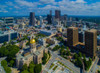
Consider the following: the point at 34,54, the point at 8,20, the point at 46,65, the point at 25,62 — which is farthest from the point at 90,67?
the point at 8,20

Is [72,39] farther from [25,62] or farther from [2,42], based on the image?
[2,42]

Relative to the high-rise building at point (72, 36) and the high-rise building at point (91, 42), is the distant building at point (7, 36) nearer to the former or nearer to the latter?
the high-rise building at point (72, 36)

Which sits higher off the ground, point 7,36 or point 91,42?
point 7,36

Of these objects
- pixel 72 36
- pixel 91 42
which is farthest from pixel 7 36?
pixel 91 42

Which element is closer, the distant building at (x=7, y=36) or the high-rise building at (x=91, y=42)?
the high-rise building at (x=91, y=42)

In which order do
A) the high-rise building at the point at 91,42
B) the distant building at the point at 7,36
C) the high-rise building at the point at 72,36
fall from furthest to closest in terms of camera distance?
1. the distant building at the point at 7,36
2. the high-rise building at the point at 72,36
3. the high-rise building at the point at 91,42

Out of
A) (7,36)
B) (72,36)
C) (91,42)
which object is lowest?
(91,42)

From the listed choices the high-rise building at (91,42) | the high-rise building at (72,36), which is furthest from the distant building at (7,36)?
the high-rise building at (91,42)

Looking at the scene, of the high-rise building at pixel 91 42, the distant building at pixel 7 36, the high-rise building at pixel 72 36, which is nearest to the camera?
the high-rise building at pixel 91 42

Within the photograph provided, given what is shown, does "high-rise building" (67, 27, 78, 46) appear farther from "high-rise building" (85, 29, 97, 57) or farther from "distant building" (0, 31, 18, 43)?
"distant building" (0, 31, 18, 43)

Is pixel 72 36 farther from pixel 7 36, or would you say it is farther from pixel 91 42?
pixel 7 36

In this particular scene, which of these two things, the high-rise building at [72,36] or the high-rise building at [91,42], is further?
the high-rise building at [72,36]
